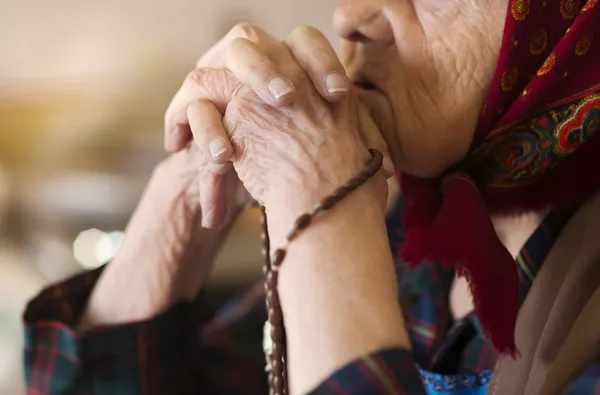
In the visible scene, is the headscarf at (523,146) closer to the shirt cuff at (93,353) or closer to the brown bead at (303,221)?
the brown bead at (303,221)

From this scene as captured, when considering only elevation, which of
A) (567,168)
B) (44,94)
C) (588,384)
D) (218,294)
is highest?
(44,94)

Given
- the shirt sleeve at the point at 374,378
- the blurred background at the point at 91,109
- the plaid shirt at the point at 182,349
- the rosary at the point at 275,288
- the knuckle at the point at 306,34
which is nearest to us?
the shirt sleeve at the point at 374,378

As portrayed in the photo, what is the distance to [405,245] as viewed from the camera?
71 centimetres

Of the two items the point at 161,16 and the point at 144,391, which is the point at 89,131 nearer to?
the point at 161,16

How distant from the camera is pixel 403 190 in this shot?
36.1 inches

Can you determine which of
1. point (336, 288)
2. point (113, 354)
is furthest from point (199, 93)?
point (113, 354)

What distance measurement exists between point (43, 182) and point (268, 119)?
143cm

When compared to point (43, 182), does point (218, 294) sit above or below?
below

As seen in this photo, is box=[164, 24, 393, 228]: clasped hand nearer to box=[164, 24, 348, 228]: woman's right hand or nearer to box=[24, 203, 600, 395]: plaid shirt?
box=[164, 24, 348, 228]: woman's right hand

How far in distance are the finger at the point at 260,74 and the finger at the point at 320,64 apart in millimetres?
43

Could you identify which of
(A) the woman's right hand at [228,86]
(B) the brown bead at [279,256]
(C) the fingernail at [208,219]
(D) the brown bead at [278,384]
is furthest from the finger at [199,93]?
(D) the brown bead at [278,384]

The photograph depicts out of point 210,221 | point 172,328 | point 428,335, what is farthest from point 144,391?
point 428,335

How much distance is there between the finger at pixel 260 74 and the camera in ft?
2.12

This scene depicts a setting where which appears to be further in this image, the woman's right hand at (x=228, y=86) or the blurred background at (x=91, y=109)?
the blurred background at (x=91, y=109)
